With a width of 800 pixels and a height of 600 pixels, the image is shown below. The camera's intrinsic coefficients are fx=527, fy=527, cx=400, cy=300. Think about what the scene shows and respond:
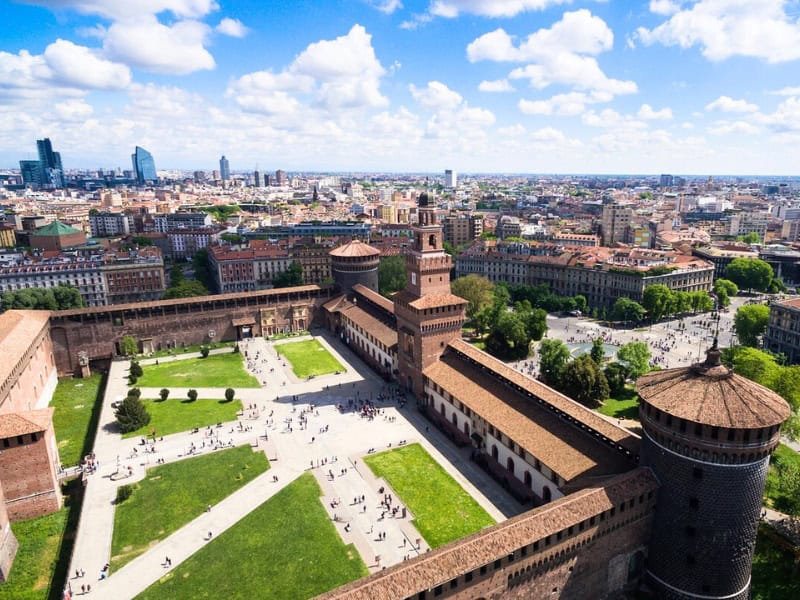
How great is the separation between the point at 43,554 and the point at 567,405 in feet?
142

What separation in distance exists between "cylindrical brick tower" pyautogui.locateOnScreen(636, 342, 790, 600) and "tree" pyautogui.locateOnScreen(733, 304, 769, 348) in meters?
64.1

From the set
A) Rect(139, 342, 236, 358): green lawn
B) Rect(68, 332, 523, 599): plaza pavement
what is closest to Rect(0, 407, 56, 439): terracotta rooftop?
Rect(68, 332, 523, 599): plaza pavement

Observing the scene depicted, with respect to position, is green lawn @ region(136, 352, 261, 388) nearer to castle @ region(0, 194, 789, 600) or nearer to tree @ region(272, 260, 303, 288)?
castle @ region(0, 194, 789, 600)

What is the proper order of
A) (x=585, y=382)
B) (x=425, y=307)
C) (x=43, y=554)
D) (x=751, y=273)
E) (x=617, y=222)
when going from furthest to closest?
(x=617, y=222), (x=751, y=273), (x=585, y=382), (x=425, y=307), (x=43, y=554)

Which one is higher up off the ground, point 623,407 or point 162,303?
point 162,303

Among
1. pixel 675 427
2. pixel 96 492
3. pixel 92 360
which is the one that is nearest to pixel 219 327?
pixel 92 360

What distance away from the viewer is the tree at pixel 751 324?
8756 centimetres

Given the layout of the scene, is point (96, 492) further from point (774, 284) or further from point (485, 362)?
point (774, 284)

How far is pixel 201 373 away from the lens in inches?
3061

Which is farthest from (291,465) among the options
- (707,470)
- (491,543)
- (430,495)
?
(707,470)

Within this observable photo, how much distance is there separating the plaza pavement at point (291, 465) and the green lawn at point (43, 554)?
1066 millimetres

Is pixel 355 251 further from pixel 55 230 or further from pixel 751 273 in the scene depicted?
pixel 55 230

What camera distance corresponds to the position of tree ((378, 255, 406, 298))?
111 metres

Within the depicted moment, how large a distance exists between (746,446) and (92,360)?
282ft
